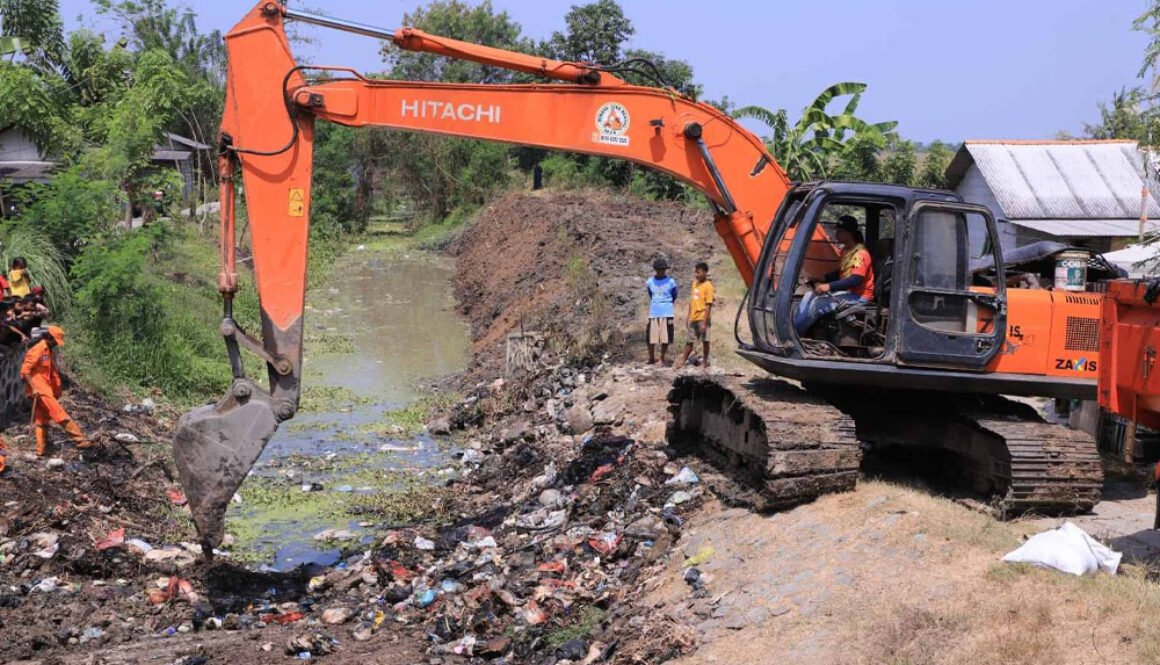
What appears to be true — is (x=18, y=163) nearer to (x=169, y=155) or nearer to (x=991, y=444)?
(x=169, y=155)

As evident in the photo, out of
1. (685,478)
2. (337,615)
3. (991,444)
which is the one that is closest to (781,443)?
(685,478)

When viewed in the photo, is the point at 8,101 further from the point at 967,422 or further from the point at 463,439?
the point at 967,422

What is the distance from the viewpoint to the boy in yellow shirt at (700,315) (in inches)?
525

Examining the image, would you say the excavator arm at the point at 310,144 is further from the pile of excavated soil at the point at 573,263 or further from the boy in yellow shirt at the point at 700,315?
the pile of excavated soil at the point at 573,263

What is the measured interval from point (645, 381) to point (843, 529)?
5920 millimetres

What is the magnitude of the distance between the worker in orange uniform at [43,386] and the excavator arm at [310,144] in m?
4.05

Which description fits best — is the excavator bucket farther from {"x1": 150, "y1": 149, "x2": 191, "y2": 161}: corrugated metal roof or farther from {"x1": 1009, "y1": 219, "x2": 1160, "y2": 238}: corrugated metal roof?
{"x1": 150, "y1": 149, "x2": 191, "y2": 161}: corrugated metal roof

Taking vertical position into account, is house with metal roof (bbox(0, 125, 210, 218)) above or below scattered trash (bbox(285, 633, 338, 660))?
above

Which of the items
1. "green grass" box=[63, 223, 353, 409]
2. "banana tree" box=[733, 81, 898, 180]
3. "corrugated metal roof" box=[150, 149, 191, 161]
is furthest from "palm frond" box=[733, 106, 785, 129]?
"corrugated metal roof" box=[150, 149, 191, 161]

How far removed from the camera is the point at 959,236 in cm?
824

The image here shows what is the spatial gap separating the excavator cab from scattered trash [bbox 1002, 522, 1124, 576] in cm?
192

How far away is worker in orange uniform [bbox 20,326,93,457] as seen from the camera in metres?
10.9

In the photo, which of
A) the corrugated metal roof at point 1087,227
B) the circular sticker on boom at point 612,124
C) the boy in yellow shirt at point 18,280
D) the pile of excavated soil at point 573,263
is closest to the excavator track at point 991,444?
the circular sticker on boom at point 612,124

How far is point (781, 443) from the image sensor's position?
7738 mm
